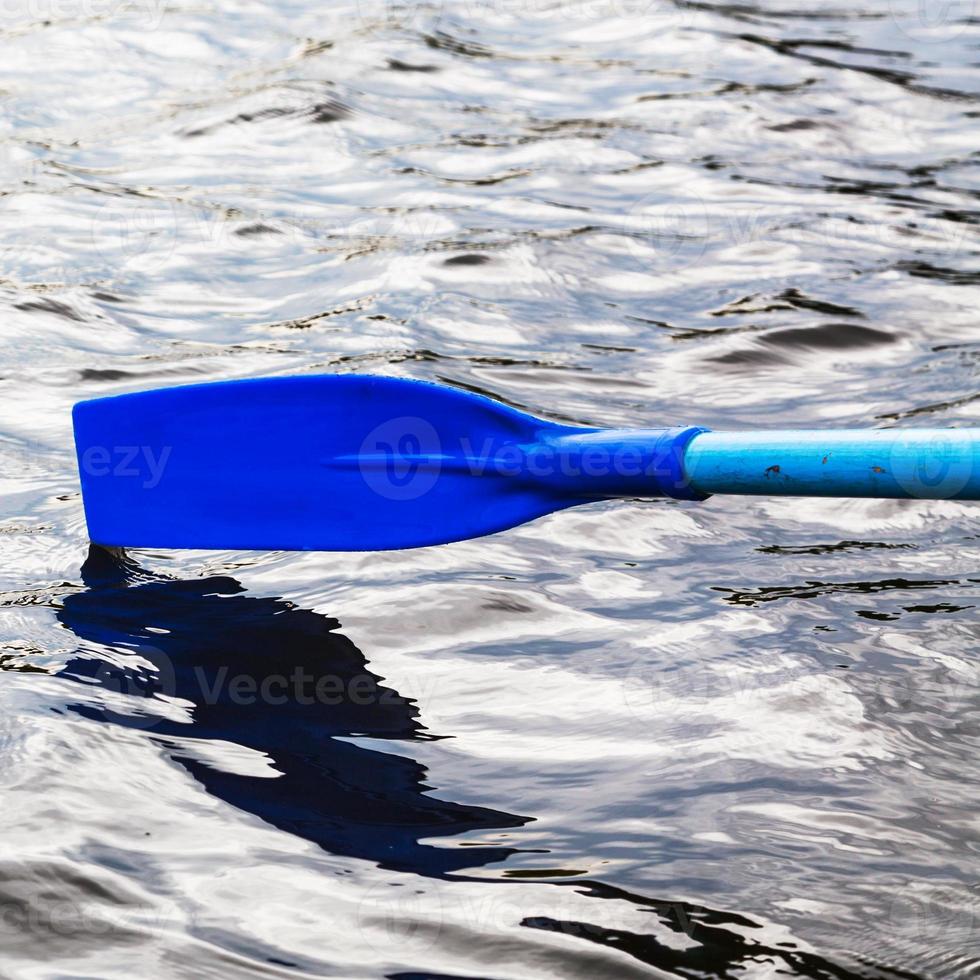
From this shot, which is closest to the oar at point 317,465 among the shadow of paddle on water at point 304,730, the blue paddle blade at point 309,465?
the blue paddle blade at point 309,465

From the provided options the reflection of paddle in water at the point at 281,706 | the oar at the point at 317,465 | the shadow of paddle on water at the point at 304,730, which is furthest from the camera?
the oar at the point at 317,465

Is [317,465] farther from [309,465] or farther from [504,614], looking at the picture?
[504,614]

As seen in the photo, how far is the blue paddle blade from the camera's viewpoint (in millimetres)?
1830

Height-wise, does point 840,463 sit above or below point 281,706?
above

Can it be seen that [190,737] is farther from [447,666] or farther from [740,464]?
[740,464]

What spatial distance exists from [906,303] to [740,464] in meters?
1.67

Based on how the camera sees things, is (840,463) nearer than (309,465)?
Yes

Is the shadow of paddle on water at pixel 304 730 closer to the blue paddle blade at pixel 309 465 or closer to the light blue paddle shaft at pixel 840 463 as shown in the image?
the blue paddle blade at pixel 309 465

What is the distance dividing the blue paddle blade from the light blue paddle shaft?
0.24 metres

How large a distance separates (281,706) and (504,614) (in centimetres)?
36

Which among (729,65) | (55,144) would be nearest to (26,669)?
(55,144)

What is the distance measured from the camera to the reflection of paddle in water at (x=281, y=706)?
133 cm

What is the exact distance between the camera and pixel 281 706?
5.14 feet

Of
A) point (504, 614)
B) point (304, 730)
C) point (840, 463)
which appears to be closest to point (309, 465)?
point (504, 614)
